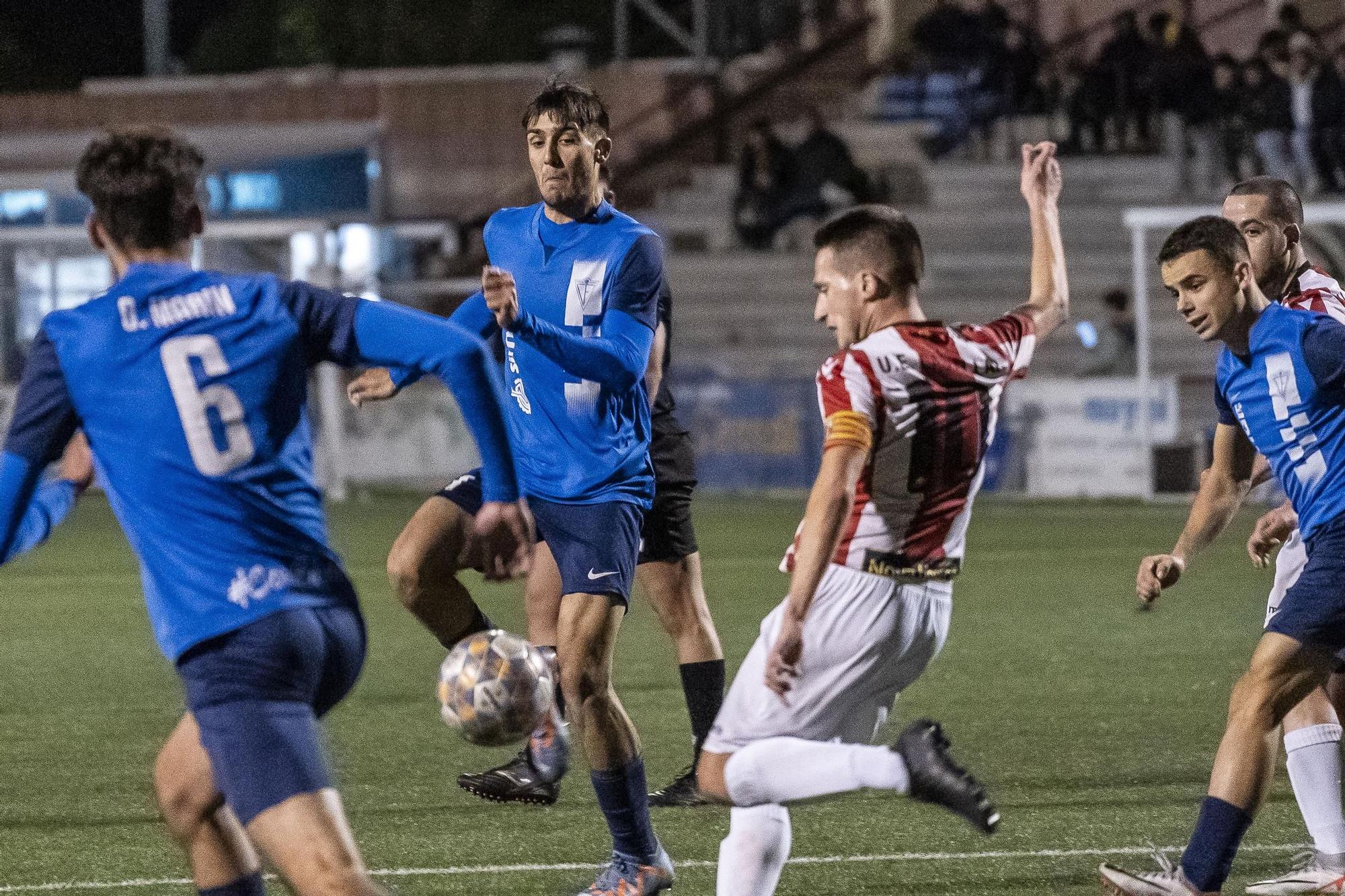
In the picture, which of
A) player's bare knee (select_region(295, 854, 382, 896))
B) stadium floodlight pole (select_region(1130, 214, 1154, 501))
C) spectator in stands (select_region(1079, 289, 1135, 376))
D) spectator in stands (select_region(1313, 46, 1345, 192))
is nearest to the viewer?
player's bare knee (select_region(295, 854, 382, 896))

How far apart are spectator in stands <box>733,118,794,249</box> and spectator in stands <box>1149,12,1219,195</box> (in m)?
4.64

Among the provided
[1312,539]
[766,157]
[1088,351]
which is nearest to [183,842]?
[1312,539]

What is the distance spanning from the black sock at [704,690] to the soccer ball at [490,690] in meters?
2.52

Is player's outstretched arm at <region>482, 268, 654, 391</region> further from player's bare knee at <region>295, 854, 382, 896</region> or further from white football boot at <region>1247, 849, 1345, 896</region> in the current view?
Answer: white football boot at <region>1247, 849, 1345, 896</region>

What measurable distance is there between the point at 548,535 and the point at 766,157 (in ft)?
67.0

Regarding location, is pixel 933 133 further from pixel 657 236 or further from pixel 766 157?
pixel 657 236

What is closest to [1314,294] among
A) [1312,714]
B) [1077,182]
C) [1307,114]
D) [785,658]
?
[1312,714]

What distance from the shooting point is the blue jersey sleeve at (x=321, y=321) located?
3865 millimetres

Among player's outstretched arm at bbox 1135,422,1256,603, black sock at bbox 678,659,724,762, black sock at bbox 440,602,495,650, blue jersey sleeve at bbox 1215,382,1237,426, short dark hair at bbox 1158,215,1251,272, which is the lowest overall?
black sock at bbox 678,659,724,762

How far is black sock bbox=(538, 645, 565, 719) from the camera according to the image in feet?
16.2

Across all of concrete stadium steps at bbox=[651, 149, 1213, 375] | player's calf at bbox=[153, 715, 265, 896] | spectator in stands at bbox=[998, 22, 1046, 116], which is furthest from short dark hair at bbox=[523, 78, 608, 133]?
spectator in stands at bbox=[998, 22, 1046, 116]

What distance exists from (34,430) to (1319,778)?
356 cm

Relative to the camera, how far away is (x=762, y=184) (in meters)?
25.9

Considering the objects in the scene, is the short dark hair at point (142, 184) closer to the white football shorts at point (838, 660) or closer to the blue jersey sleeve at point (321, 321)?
the blue jersey sleeve at point (321, 321)
